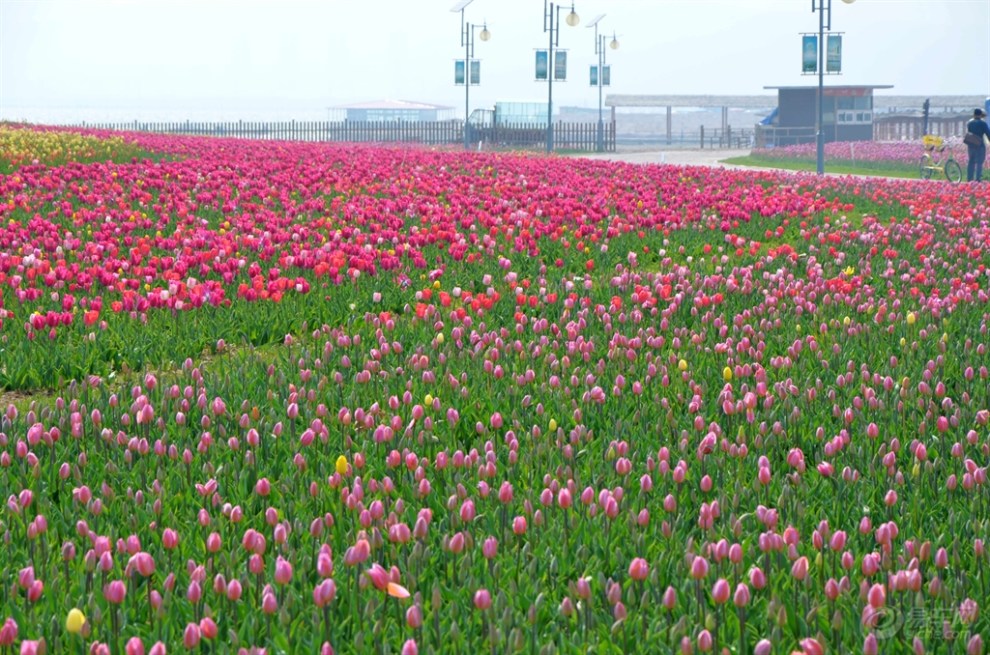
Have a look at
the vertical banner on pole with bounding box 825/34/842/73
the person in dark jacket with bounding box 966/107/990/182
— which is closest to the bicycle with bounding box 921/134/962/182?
the person in dark jacket with bounding box 966/107/990/182

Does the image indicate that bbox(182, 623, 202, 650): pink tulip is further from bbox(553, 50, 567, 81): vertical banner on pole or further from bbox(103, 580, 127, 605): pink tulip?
bbox(553, 50, 567, 81): vertical banner on pole

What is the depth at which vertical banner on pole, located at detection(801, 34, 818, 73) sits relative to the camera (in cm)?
3472

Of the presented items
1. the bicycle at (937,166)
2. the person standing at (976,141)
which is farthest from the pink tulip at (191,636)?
the bicycle at (937,166)

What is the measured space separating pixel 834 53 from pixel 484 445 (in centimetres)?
3296

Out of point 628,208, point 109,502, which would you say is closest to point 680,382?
point 109,502

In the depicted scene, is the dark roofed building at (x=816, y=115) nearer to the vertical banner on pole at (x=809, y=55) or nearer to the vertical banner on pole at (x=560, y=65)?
the vertical banner on pole at (x=560, y=65)

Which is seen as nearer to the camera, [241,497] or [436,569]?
[436,569]

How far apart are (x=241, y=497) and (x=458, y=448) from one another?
3.38 ft

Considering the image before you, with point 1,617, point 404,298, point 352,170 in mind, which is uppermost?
point 352,170

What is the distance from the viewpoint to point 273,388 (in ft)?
19.4

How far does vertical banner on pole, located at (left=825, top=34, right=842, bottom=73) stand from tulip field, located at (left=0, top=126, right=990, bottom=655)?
84.4 feet

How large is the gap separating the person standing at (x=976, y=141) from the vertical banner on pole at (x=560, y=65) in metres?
24.0

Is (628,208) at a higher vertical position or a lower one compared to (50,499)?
higher

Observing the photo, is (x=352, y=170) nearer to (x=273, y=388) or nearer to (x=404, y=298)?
(x=404, y=298)
